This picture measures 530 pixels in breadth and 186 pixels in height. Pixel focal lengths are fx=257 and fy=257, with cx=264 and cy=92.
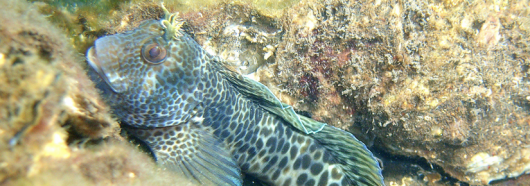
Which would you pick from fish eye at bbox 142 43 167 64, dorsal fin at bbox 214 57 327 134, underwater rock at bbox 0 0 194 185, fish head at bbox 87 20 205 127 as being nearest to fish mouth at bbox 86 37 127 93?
fish head at bbox 87 20 205 127

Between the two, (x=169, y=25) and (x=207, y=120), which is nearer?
(x=169, y=25)

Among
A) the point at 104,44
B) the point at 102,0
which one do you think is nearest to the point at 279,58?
the point at 104,44

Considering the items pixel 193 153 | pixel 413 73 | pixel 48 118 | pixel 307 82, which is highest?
pixel 413 73

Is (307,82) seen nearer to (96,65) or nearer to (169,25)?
(169,25)

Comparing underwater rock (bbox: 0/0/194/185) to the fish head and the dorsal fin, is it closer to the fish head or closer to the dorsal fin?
the fish head

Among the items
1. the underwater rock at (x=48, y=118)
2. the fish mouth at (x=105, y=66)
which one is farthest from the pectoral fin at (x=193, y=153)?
the underwater rock at (x=48, y=118)

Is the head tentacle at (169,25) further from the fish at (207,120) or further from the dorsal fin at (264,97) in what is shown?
the dorsal fin at (264,97)

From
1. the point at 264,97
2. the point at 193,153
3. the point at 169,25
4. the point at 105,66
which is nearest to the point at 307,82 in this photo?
the point at 264,97
